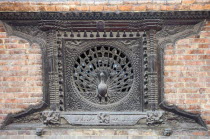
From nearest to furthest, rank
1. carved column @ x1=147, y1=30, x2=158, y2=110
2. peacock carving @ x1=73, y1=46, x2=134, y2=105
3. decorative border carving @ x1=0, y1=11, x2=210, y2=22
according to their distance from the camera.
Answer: decorative border carving @ x1=0, y1=11, x2=210, y2=22, carved column @ x1=147, y1=30, x2=158, y2=110, peacock carving @ x1=73, y1=46, x2=134, y2=105

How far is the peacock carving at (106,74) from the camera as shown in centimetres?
340

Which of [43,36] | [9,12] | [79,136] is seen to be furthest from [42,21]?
[79,136]

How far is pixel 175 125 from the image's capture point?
336cm

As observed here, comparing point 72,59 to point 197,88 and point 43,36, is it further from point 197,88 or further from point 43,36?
point 197,88

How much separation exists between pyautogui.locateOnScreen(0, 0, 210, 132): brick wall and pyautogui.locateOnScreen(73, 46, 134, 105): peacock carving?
0.60 metres

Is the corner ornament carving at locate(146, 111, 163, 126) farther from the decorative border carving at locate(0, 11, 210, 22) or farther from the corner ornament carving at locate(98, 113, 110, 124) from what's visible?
the decorative border carving at locate(0, 11, 210, 22)

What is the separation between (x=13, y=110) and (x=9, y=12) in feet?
4.93

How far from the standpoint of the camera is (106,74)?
132 inches

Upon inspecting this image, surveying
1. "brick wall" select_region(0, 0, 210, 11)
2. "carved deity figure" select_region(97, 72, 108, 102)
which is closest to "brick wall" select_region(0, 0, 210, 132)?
"brick wall" select_region(0, 0, 210, 11)

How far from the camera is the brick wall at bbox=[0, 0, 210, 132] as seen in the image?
3.18 m

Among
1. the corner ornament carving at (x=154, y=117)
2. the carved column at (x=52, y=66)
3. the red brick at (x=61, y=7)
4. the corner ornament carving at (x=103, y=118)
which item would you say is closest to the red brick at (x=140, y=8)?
the red brick at (x=61, y=7)

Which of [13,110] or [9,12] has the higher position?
[9,12]

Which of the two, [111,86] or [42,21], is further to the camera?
[111,86]

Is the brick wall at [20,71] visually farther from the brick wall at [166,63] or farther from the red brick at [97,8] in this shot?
the red brick at [97,8]
